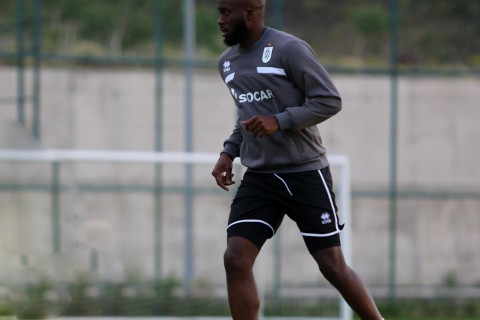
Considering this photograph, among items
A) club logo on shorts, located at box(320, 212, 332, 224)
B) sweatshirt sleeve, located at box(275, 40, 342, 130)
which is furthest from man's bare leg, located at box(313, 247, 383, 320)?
sweatshirt sleeve, located at box(275, 40, 342, 130)

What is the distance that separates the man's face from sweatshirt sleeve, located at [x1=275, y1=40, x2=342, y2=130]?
0.29 m

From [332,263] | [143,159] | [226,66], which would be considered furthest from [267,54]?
[143,159]

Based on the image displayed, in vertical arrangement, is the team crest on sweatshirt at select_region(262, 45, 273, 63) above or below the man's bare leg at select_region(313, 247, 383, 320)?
above

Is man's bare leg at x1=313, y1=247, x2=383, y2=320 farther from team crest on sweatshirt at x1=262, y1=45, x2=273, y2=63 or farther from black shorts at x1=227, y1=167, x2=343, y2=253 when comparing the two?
team crest on sweatshirt at x1=262, y1=45, x2=273, y2=63

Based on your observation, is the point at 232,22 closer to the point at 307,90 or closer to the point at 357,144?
the point at 307,90

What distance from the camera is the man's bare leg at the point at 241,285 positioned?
6074 mm

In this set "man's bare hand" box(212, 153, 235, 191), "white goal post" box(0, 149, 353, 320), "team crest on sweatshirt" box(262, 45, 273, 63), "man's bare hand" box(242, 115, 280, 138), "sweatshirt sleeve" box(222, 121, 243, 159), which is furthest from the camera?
"white goal post" box(0, 149, 353, 320)

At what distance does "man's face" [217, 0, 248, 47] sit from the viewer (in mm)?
6156

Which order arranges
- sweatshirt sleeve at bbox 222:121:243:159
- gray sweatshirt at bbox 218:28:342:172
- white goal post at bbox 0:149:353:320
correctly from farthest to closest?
white goal post at bbox 0:149:353:320 → sweatshirt sleeve at bbox 222:121:243:159 → gray sweatshirt at bbox 218:28:342:172

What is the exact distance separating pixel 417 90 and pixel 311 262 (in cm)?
274

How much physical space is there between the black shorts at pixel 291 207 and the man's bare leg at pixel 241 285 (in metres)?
0.13

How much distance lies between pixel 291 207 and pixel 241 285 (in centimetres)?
53

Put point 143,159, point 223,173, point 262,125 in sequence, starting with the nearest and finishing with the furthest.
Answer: point 262,125
point 223,173
point 143,159

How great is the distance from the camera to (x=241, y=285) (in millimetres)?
6086
